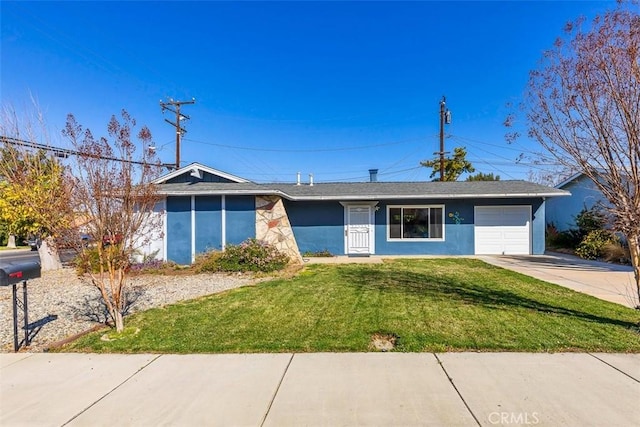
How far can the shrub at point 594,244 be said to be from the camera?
12.7 m

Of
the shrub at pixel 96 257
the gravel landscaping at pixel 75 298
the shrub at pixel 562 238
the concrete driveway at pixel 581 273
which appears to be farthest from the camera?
the shrub at pixel 562 238

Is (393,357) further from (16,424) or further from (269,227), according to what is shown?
(269,227)

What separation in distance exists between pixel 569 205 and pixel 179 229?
1929 cm

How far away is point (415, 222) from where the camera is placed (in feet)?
48.0

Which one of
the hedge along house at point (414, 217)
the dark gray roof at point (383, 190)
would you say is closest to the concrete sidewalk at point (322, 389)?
the dark gray roof at point (383, 190)

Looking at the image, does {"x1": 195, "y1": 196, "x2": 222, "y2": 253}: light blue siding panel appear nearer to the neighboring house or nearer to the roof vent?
the roof vent

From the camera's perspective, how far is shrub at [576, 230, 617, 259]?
1273 centimetres

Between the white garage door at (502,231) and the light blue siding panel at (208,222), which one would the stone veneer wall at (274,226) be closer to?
the light blue siding panel at (208,222)

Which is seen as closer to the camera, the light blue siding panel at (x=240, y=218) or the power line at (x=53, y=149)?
the power line at (x=53, y=149)

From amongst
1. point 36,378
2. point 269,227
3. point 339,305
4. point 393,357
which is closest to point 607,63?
point 393,357

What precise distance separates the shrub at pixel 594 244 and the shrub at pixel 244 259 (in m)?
12.0

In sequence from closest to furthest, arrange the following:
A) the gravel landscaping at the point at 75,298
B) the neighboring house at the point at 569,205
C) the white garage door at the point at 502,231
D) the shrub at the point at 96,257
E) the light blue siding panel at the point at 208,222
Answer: the shrub at the point at 96,257
the gravel landscaping at the point at 75,298
the light blue siding panel at the point at 208,222
the white garage door at the point at 502,231
the neighboring house at the point at 569,205

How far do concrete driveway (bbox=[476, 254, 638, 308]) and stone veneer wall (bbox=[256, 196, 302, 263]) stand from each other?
24.4 ft

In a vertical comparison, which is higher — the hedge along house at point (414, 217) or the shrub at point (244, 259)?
the hedge along house at point (414, 217)
